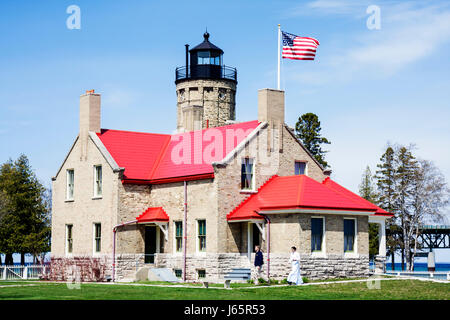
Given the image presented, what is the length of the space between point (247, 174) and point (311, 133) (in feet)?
92.2

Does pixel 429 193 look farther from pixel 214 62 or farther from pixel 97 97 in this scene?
pixel 97 97

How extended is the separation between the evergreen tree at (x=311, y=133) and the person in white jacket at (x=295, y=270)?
33.7 meters

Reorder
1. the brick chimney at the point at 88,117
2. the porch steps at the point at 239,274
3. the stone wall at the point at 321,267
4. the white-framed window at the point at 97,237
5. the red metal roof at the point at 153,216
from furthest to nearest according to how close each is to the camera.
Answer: the brick chimney at the point at 88,117, the white-framed window at the point at 97,237, the red metal roof at the point at 153,216, the porch steps at the point at 239,274, the stone wall at the point at 321,267

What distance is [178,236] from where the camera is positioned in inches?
1628

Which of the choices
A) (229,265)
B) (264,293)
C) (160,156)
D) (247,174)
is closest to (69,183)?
(160,156)

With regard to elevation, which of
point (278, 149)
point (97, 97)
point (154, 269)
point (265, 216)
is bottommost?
point (154, 269)

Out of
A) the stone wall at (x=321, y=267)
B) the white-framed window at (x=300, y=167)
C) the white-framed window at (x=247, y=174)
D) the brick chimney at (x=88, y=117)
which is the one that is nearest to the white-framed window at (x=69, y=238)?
the brick chimney at (x=88, y=117)

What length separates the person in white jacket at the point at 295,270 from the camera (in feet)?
108

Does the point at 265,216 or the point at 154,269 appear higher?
the point at 265,216

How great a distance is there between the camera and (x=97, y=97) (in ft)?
149

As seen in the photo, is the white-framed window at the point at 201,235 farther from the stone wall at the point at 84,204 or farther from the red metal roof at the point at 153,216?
the stone wall at the point at 84,204

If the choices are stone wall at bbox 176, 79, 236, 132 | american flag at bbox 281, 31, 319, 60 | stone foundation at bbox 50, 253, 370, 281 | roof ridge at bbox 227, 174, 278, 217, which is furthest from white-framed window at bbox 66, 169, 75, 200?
stone wall at bbox 176, 79, 236, 132

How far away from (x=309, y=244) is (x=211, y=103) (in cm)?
3271
